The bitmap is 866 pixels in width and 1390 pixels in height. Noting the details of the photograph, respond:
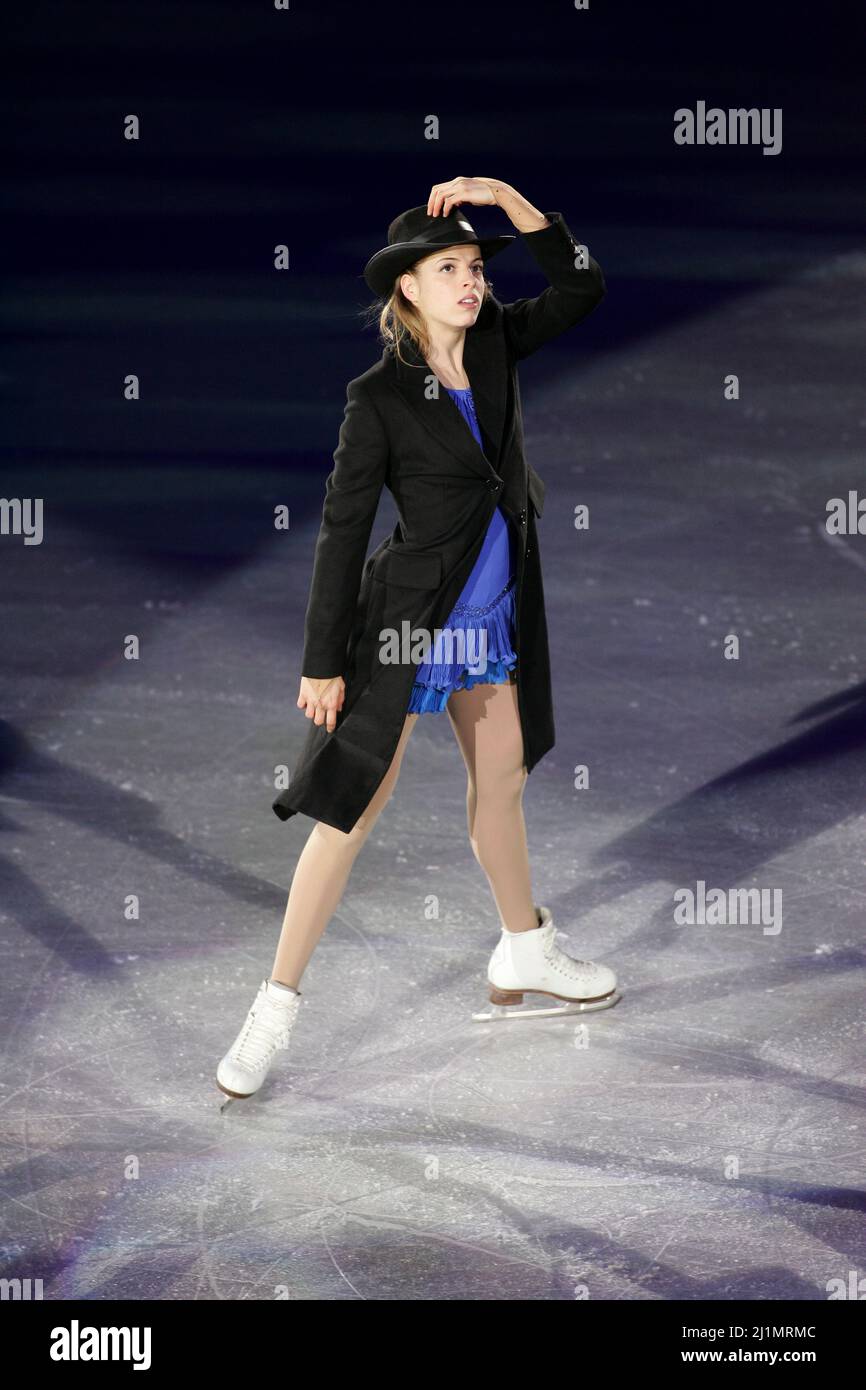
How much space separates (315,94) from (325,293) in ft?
3.21

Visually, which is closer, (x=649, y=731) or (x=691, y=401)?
(x=649, y=731)

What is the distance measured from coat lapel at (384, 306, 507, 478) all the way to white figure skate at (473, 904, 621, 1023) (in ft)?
3.67

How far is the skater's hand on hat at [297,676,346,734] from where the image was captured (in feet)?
12.6

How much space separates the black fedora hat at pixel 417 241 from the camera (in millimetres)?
3699

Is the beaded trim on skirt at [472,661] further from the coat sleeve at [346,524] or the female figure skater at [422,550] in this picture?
the coat sleeve at [346,524]

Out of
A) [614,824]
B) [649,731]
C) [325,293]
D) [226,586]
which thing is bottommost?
[614,824]

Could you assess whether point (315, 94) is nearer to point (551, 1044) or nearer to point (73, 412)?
point (73, 412)

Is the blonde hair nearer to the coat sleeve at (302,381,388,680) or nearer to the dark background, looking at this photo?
the coat sleeve at (302,381,388,680)

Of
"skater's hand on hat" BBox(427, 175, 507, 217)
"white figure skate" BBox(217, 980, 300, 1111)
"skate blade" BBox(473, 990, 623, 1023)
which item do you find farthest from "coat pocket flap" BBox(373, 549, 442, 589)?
"skate blade" BBox(473, 990, 623, 1023)

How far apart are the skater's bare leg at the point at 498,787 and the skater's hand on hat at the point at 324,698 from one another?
300 millimetres

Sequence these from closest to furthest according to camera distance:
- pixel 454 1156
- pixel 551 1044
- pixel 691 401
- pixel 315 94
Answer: pixel 454 1156 < pixel 551 1044 < pixel 691 401 < pixel 315 94

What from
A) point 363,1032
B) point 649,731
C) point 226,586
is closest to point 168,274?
point 226,586

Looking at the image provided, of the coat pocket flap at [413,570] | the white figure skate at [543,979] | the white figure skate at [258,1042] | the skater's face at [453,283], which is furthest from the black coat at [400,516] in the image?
the white figure skate at [543,979]

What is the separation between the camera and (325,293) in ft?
27.3
